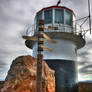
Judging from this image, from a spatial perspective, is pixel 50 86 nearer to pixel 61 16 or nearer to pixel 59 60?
pixel 59 60

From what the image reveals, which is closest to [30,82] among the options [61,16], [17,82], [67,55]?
[17,82]

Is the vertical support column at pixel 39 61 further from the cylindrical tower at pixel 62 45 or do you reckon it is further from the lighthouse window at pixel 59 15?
the lighthouse window at pixel 59 15

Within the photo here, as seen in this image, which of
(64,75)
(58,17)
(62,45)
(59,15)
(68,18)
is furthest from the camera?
(68,18)

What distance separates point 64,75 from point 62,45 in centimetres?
373

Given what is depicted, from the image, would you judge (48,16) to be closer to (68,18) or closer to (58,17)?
(58,17)

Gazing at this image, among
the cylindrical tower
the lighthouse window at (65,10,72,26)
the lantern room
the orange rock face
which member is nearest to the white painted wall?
the cylindrical tower

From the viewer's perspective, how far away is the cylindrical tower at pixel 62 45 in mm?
15922

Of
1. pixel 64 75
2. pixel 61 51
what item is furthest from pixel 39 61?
pixel 61 51

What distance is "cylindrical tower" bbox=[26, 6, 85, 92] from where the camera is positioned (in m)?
15.9

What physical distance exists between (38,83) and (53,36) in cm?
1107

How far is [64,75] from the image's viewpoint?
632 inches

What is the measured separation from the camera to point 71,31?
16906mm

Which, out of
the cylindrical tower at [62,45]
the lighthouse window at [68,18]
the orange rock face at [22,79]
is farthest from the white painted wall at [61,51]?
the orange rock face at [22,79]

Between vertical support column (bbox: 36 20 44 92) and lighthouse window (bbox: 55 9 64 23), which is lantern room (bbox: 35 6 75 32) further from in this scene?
vertical support column (bbox: 36 20 44 92)
